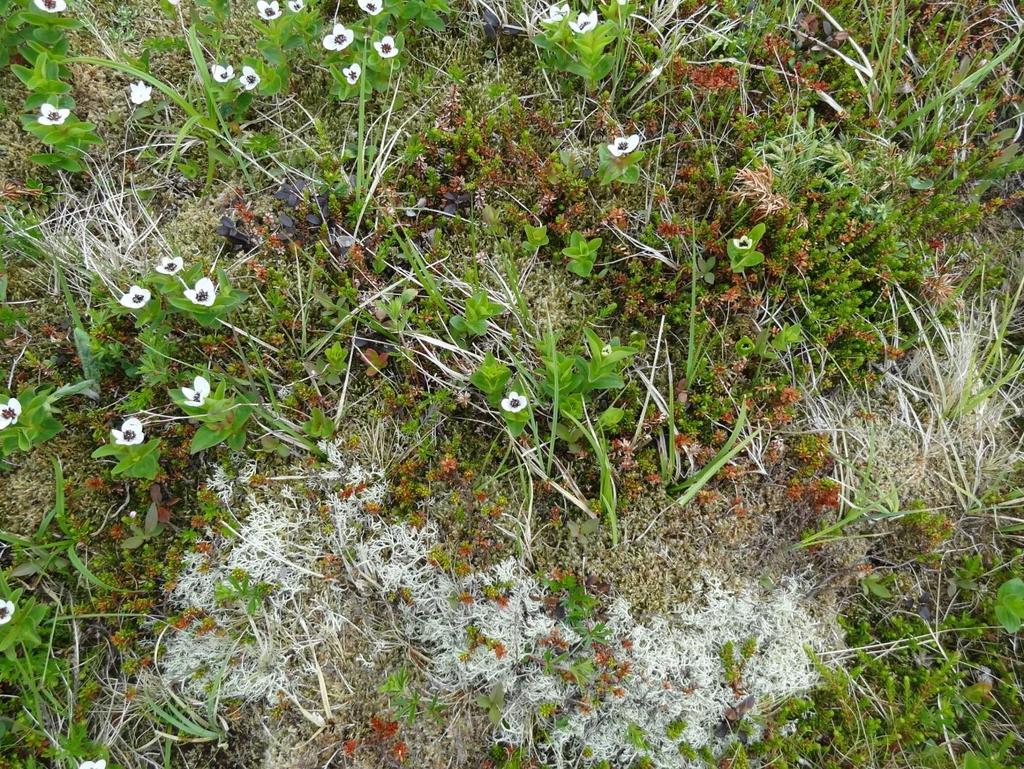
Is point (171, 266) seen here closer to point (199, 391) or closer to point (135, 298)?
point (135, 298)

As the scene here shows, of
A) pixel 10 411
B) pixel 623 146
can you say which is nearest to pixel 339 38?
pixel 623 146

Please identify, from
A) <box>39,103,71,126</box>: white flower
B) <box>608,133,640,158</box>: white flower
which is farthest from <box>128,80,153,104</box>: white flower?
<box>608,133,640,158</box>: white flower

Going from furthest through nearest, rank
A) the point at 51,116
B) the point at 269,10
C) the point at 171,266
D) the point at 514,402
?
1. the point at 269,10
2. the point at 51,116
3. the point at 171,266
4. the point at 514,402

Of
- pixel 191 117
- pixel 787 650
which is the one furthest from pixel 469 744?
pixel 191 117

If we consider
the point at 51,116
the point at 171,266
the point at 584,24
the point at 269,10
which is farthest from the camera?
the point at 269,10

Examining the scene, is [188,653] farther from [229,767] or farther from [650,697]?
[650,697]

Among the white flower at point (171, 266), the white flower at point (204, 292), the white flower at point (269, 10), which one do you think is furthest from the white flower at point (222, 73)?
the white flower at point (204, 292)
